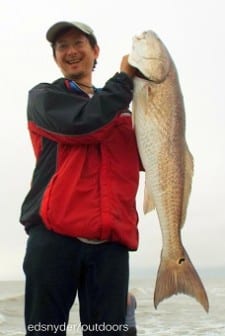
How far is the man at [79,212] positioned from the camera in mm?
3205

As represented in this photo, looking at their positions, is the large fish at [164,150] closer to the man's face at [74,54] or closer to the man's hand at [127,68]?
the man's hand at [127,68]

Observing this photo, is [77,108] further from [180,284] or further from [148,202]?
[180,284]

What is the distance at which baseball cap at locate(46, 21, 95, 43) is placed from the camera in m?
3.68

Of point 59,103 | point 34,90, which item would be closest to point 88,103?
point 59,103

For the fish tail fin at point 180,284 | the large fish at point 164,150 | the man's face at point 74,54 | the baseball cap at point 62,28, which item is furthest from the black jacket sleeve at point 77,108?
the fish tail fin at point 180,284

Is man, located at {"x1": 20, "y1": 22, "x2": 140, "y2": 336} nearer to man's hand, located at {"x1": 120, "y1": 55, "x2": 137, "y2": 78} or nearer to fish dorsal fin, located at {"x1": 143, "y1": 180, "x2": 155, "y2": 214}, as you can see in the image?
man's hand, located at {"x1": 120, "y1": 55, "x2": 137, "y2": 78}

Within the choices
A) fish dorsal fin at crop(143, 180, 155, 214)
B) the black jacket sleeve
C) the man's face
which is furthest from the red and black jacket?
the man's face

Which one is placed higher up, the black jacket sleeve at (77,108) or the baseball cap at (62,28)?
the baseball cap at (62,28)

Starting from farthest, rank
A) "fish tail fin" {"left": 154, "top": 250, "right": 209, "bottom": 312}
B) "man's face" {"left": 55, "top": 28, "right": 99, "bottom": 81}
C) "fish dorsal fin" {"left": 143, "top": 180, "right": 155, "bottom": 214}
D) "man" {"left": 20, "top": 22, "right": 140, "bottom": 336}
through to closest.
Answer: "man's face" {"left": 55, "top": 28, "right": 99, "bottom": 81}
"fish dorsal fin" {"left": 143, "top": 180, "right": 155, "bottom": 214}
"fish tail fin" {"left": 154, "top": 250, "right": 209, "bottom": 312}
"man" {"left": 20, "top": 22, "right": 140, "bottom": 336}

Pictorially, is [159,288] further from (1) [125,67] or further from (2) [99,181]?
(1) [125,67]

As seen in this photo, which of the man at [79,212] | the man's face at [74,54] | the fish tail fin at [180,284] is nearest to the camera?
the man at [79,212]

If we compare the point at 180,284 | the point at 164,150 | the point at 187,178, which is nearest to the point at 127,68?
the point at 164,150

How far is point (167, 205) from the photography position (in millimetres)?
3529

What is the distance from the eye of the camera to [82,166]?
3342mm
